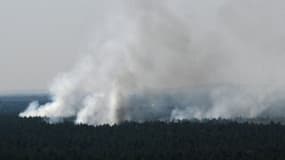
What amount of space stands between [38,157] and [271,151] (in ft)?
170

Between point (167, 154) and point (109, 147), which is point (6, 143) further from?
point (167, 154)

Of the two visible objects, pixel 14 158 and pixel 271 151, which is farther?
pixel 271 151

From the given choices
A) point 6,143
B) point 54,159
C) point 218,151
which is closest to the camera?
point 54,159

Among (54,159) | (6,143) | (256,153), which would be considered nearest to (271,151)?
(256,153)

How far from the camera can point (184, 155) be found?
17675cm

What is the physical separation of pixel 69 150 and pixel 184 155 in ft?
85.8

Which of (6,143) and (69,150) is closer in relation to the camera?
(69,150)

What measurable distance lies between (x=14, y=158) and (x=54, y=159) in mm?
8279

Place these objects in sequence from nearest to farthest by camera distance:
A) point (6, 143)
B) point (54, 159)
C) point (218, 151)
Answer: point (54, 159) < point (218, 151) < point (6, 143)

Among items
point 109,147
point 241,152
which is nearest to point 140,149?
point 109,147

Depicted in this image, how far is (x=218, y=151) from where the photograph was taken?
18288 centimetres

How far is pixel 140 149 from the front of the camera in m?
189

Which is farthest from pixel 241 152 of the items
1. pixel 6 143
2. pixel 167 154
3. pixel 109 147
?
pixel 6 143

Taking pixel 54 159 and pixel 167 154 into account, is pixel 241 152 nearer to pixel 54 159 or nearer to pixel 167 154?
pixel 167 154
